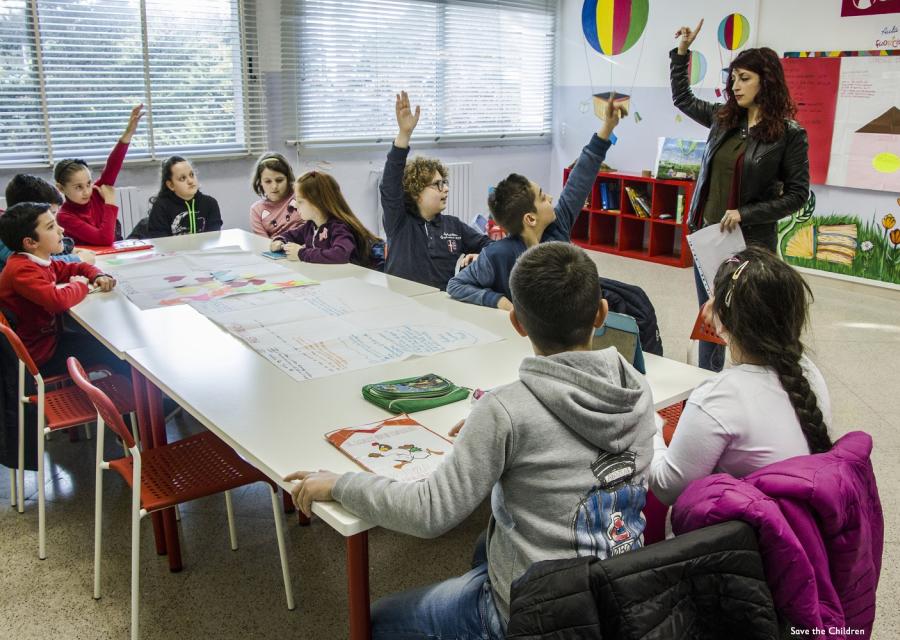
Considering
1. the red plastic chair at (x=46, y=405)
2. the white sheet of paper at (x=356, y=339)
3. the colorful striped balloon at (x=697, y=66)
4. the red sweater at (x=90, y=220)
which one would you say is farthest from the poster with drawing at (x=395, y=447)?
the colorful striped balloon at (x=697, y=66)

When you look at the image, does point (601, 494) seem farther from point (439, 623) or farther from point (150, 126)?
point (150, 126)

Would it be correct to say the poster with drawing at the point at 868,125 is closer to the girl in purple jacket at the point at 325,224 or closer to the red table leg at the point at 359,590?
the girl in purple jacket at the point at 325,224

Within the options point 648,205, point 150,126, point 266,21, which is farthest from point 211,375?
point 648,205

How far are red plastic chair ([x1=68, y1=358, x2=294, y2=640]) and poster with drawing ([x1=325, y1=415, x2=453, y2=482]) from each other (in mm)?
415

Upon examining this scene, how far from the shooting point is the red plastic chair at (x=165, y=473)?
187cm

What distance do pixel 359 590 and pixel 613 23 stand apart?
6.11m

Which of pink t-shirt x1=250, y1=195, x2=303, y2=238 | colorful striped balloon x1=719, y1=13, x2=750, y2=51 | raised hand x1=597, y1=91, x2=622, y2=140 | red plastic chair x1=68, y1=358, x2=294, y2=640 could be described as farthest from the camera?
colorful striped balloon x1=719, y1=13, x2=750, y2=51

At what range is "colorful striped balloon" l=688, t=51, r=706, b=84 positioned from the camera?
612 centimetres

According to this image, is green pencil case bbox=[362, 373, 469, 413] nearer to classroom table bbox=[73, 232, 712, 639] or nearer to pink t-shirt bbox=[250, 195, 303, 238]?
classroom table bbox=[73, 232, 712, 639]

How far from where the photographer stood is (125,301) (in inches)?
106

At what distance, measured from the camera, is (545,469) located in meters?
1.25

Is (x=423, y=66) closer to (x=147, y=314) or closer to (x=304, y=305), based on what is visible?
(x=304, y=305)

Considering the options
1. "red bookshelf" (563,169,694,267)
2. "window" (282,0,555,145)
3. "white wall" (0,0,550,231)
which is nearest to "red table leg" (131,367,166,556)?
"white wall" (0,0,550,231)

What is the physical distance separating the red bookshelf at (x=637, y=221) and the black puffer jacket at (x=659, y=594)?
208 inches
